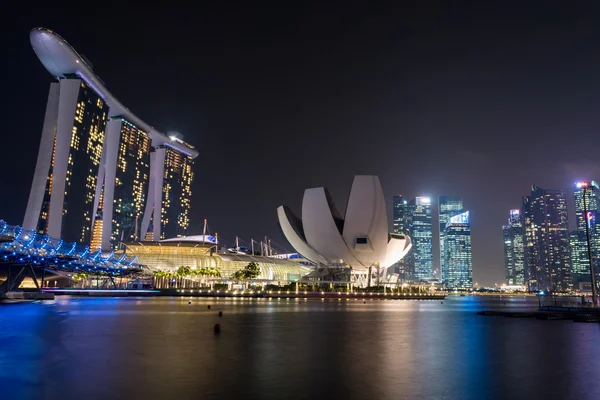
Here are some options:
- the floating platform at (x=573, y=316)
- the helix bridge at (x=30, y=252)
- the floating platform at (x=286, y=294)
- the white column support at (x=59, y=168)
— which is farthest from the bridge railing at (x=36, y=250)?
the floating platform at (x=573, y=316)

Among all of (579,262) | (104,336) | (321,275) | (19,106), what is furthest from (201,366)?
(579,262)

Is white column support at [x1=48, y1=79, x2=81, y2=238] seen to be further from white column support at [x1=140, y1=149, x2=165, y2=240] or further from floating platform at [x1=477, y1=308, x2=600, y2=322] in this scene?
floating platform at [x1=477, y1=308, x2=600, y2=322]

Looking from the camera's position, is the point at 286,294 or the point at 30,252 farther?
the point at 286,294

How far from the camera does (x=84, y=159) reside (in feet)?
356

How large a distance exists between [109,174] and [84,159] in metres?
12.6

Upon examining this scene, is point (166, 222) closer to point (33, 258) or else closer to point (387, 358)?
point (33, 258)

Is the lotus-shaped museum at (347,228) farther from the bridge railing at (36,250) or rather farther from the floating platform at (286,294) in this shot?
the bridge railing at (36,250)

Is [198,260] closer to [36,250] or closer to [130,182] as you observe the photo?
[36,250]

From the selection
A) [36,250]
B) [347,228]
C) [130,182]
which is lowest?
[36,250]

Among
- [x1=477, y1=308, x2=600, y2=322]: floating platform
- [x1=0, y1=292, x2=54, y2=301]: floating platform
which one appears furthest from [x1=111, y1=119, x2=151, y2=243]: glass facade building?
[x1=477, y1=308, x2=600, y2=322]: floating platform

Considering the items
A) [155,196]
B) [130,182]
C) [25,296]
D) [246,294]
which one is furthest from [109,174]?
[130,182]

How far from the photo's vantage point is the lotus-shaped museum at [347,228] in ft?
279

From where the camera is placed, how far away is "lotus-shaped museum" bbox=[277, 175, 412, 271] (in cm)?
8512

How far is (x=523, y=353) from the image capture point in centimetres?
1487
